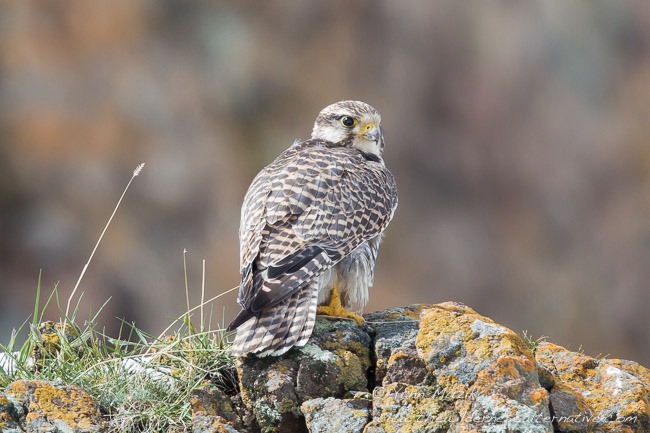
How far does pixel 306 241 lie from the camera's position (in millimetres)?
4703

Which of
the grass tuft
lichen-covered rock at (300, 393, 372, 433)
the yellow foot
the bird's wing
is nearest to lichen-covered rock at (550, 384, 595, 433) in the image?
lichen-covered rock at (300, 393, 372, 433)

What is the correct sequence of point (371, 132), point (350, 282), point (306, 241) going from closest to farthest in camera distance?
1. point (306, 241)
2. point (350, 282)
3. point (371, 132)

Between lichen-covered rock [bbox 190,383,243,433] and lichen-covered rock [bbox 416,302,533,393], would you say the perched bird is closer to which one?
lichen-covered rock [bbox 190,383,243,433]

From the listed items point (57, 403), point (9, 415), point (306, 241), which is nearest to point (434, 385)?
point (306, 241)

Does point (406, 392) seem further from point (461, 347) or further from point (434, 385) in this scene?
point (461, 347)

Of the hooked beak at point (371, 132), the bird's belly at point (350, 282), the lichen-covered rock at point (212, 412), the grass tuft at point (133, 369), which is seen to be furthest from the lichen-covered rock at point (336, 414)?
the hooked beak at point (371, 132)

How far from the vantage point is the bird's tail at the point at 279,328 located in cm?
419

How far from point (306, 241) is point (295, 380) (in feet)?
2.53

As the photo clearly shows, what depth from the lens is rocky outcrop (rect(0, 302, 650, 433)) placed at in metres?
3.74

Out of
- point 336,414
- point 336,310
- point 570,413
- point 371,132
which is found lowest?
point 336,414

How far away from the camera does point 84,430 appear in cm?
377

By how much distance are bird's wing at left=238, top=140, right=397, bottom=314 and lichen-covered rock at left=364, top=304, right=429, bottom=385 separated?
36 cm

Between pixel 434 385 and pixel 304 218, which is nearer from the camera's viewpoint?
pixel 434 385

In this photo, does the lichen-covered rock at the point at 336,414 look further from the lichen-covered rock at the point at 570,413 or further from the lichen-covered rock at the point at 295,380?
the lichen-covered rock at the point at 570,413
